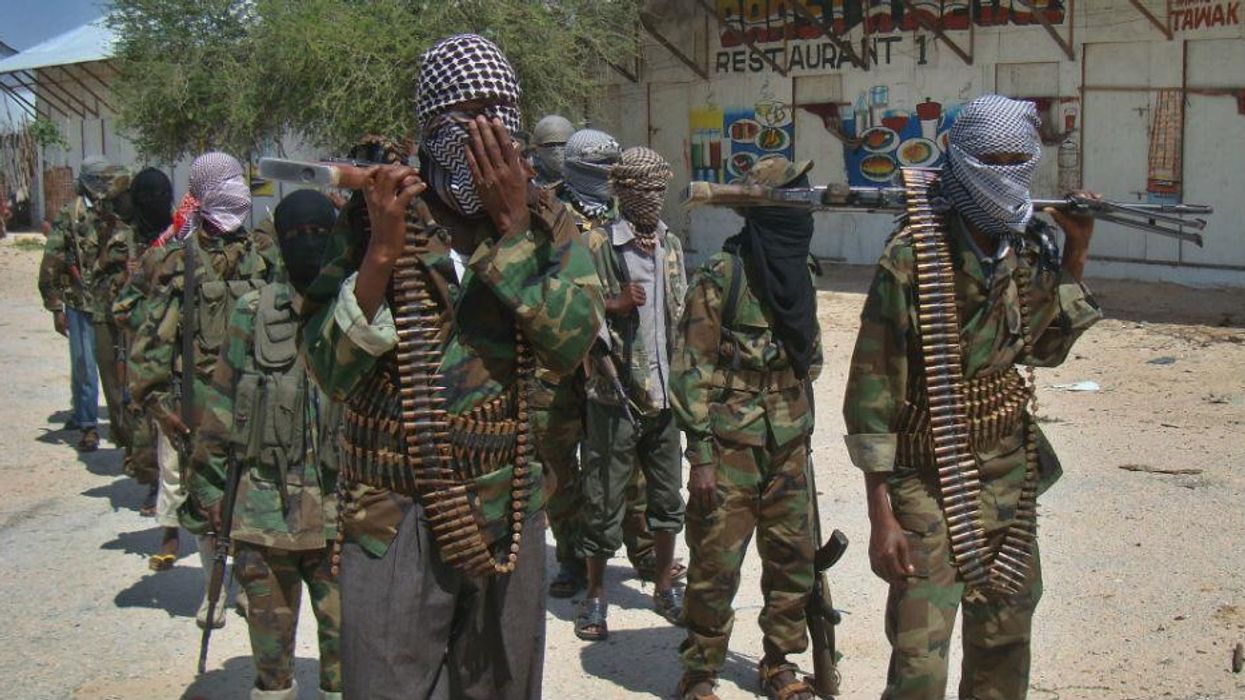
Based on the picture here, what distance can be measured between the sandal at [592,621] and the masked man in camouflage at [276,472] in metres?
1.69

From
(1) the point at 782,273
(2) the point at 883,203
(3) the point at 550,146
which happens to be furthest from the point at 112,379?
(2) the point at 883,203

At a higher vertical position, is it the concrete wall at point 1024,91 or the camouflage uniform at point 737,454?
the concrete wall at point 1024,91

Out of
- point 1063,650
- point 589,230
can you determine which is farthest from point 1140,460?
point 589,230

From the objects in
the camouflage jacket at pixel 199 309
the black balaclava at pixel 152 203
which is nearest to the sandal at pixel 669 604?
the camouflage jacket at pixel 199 309

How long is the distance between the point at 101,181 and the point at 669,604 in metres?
6.32

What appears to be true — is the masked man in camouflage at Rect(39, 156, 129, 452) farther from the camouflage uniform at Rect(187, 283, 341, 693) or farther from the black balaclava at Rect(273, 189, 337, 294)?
the black balaclava at Rect(273, 189, 337, 294)

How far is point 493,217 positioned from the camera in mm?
3154

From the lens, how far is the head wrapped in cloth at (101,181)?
10.5 metres

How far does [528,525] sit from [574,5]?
1761 cm

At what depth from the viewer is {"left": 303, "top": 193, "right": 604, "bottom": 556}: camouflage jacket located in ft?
10.3

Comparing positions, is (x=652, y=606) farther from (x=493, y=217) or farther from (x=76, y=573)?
(x=493, y=217)

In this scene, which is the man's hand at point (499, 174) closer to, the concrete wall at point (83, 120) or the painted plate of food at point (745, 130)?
the painted plate of food at point (745, 130)

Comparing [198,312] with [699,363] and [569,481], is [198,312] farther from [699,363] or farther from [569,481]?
[699,363]

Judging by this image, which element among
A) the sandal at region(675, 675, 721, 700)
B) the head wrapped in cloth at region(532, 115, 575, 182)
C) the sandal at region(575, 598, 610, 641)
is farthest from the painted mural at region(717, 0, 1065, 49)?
the sandal at region(675, 675, 721, 700)
